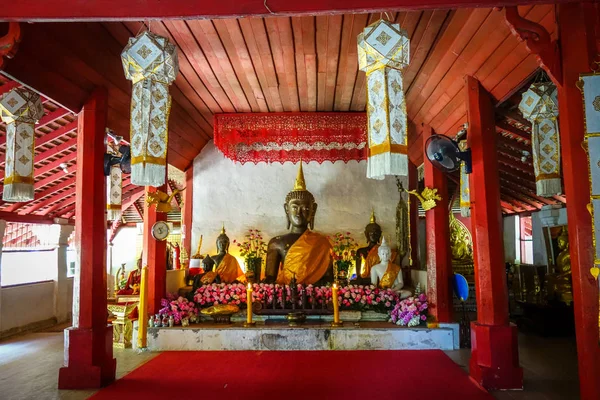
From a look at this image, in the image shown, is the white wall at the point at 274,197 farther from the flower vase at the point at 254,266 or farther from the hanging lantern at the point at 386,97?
the hanging lantern at the point at 386,97

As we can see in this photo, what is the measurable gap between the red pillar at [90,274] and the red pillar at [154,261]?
1.75 metres

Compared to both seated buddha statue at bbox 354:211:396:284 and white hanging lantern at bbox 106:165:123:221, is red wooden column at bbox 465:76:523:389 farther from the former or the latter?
white hanging lantern at bbox 106:165:123:221

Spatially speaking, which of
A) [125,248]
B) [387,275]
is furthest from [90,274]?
[125,248]

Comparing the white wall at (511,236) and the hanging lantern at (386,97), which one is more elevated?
the hanging lantern at (386,97)

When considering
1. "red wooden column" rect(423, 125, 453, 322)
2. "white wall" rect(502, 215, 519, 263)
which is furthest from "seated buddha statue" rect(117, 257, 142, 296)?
"white wall" rect(502, 215, 519, 263)

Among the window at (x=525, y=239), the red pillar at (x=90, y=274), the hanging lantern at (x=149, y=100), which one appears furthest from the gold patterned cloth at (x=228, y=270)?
the window at (x=525, y=239)

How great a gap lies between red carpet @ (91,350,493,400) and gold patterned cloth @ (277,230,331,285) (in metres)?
1.68

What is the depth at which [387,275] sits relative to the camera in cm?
690

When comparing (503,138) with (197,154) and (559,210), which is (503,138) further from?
(197,154)

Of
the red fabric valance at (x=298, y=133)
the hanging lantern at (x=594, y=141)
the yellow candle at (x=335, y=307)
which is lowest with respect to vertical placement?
the yellow candle at (x=335, y=307)

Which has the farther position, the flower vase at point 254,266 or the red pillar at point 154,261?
the flower vase at point 254,266

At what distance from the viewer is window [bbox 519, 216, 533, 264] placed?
12555 millimetres

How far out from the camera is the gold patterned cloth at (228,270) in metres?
7.63

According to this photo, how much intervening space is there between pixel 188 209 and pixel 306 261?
302cm
